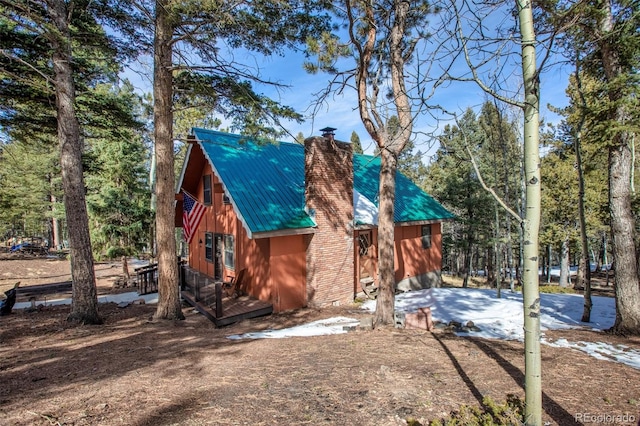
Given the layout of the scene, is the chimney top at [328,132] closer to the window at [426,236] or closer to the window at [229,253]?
the window at [229,253]

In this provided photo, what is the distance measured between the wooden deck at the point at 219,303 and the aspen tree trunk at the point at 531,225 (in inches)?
320

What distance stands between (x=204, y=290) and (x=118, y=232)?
357 inches

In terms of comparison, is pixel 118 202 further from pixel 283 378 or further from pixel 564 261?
pixel 564 261

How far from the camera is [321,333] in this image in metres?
7.92

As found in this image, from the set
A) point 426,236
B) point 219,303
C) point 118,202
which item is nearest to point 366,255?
point 426,236

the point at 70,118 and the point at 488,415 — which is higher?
the point at 70,118

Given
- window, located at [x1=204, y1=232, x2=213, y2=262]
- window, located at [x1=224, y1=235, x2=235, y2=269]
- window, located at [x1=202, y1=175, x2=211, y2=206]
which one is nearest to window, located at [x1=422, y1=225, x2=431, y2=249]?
window, located at [x1=224, y1=235, x2=235, y2=269]

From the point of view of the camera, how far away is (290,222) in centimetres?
1036

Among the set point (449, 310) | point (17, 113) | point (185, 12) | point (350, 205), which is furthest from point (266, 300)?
point (17, 113)

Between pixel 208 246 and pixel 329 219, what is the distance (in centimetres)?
647

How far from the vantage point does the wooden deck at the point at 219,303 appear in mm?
9445

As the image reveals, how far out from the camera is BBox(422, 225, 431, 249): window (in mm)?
15805

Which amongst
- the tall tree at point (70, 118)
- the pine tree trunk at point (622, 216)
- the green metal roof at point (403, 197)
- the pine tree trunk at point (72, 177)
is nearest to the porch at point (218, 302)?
the tall tree at point (70, 118)

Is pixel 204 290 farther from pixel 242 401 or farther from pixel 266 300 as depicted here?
pixel 242 401
